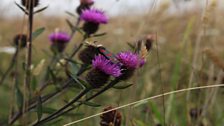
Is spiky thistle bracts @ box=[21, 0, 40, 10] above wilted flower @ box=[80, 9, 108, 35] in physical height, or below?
above

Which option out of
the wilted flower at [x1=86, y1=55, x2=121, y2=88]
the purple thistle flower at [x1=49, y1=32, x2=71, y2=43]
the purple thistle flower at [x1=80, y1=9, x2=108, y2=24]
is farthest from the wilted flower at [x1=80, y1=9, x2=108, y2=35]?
the wilted flower at [x1=86, y1=55, x2=121, y2=88]

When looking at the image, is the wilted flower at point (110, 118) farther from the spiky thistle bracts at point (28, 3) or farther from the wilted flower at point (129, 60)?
the spiky thistle bracts at point (28, 3)

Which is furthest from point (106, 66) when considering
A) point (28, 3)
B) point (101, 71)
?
point (28, 3)

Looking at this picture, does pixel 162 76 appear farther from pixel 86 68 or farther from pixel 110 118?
pixel 110 118

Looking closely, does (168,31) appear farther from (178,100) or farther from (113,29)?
(178,100)

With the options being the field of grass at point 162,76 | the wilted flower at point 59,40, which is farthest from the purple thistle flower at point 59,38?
the field of grass at point 162,76

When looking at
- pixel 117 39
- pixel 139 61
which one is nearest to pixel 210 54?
pixel 139 61

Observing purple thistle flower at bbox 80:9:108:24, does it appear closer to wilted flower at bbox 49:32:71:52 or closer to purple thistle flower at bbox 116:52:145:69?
wilted flower at bbox 49:32:71:52
